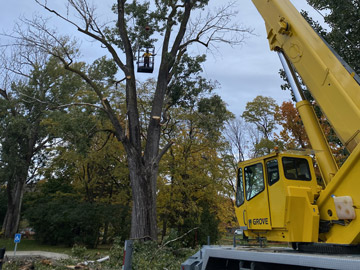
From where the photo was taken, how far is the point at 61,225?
22375 millimetres

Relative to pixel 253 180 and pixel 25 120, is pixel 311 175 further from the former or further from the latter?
pixel 25 120

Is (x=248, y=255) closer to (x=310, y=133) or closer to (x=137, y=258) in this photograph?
(x=310, y=133)

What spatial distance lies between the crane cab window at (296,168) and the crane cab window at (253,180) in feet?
1.55

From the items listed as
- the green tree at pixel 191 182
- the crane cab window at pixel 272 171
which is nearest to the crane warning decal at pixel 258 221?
the crane cab window at pixel 272 171

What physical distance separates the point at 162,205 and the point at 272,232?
16.8 meters

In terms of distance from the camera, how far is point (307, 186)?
17.1ft

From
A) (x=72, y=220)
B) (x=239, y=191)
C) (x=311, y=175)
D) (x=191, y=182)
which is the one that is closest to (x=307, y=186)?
(x=311, y=175)

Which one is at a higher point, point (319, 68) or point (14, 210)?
point (319, 68)

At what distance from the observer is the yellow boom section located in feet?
14.9

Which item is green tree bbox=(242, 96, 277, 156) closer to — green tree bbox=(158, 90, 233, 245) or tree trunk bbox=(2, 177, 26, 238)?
green tree bbox=(158, 90, 233, 245)

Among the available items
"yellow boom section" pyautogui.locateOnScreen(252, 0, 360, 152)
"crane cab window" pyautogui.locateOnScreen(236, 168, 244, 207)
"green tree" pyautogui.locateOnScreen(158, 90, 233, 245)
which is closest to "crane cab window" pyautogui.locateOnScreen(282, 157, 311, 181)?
"yellow boom section" pyautogui.locateOnScreen(252, 0, 360, 152)

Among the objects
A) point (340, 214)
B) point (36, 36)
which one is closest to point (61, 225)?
point (36, 36)

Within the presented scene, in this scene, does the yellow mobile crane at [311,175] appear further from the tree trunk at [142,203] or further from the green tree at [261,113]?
the green tree at [261,113]

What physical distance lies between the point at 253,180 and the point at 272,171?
1.72 feet
